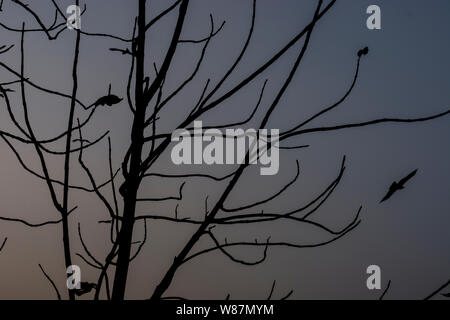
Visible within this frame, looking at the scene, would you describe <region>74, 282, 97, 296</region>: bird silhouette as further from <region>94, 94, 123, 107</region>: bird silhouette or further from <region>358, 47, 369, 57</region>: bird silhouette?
<region>358, 47, 369, 57</region>: bird silhouette

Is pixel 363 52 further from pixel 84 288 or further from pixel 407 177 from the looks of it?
pixel 84 288

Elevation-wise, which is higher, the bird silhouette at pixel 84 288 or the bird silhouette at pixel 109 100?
the bird silhouette at pixel 109 100

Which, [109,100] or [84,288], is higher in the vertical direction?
[109,100]

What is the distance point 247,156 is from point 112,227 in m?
0.57

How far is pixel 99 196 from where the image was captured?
1894 millimetres

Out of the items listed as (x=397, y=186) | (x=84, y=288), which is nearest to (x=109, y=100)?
(x=84, y=288)

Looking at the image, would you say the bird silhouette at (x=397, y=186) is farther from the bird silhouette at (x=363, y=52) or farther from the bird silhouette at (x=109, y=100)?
the bird silhouette at (x=109, y=100)

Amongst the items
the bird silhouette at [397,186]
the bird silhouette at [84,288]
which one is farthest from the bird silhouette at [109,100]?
the bird silhouette at [397,186]

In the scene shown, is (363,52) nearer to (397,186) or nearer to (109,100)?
(397,186)

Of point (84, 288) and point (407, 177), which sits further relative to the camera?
point (84, 288)

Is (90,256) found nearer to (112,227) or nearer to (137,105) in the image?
(112,227)

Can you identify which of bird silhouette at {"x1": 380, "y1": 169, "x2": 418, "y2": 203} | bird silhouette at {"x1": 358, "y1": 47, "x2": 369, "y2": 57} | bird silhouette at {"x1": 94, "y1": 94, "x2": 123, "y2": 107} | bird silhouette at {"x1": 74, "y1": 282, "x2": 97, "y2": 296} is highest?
bird silhouette at {"x1": 358, "y1": 47, "x2": 369, "y2": 57}

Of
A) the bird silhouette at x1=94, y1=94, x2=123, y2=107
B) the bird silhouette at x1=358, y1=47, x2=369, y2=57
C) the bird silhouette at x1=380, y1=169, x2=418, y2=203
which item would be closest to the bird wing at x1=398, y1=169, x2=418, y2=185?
the bird silhouette at x1=380, y1=169, x2=418, y2=203
